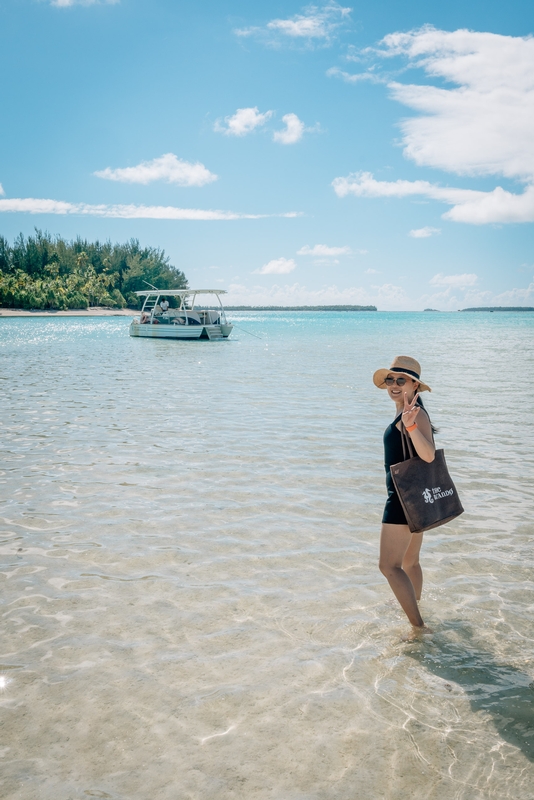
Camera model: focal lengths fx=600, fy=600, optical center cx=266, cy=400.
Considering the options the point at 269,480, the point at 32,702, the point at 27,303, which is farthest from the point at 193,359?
the point at 27,303

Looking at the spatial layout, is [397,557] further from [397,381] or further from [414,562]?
[397,381]

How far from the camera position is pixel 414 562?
162 inches

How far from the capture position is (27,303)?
325 feet

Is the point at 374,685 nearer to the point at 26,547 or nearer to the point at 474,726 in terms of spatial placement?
the point at 474,726

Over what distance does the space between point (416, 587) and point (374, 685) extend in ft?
3.10

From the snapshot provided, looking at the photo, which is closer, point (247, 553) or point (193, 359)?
point (247, 553)

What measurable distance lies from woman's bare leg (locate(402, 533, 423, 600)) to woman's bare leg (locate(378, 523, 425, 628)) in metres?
0.17

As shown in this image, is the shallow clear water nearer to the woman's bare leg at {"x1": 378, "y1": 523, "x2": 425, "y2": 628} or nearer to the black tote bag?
the woman's bare leg at {"x1": 378, "y1": 523, "x2": 425, "y2": 628}

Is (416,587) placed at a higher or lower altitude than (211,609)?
higher

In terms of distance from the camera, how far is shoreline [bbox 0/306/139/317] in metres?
97.2

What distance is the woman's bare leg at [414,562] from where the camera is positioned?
3969 mm

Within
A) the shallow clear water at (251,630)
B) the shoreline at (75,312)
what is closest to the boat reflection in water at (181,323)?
the shallow clear water at (251,630)

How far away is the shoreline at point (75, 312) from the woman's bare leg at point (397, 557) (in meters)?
99.4

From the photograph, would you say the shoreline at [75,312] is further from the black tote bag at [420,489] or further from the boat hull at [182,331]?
the black tote bag at [420,489]
